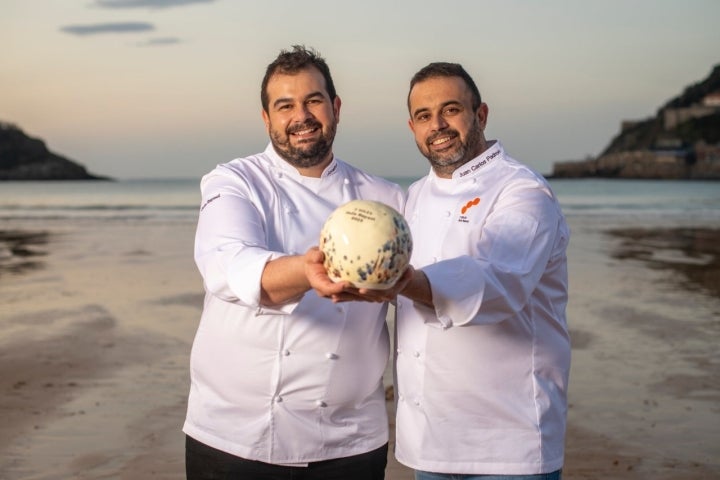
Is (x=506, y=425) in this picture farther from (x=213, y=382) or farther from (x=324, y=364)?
(x=213, y=382)

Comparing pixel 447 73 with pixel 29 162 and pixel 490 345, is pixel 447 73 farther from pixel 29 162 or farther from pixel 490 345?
pixel 29 162

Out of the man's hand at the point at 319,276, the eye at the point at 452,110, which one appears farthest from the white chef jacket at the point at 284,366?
the man's hand at the point at 319,276

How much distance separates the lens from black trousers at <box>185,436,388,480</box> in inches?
128

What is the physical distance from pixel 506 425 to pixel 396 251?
91 centimetres

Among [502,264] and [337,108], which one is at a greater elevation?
[337,108]

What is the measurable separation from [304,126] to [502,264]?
37.5 inches

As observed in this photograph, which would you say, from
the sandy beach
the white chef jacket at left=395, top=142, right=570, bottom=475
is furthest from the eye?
the sandy beach

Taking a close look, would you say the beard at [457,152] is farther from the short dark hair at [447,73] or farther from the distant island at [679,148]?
the distant island at [679,148]

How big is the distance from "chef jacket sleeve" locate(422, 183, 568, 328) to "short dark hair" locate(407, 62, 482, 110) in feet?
1.54

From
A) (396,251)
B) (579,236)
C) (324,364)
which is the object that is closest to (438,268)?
(396,251)

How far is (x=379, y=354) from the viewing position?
3.42 m

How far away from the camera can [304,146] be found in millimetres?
3367

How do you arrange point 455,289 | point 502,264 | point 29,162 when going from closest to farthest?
point 455,289, point 502,264, point 29,162

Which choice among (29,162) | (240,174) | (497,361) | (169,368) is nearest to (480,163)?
→ (497,361)
